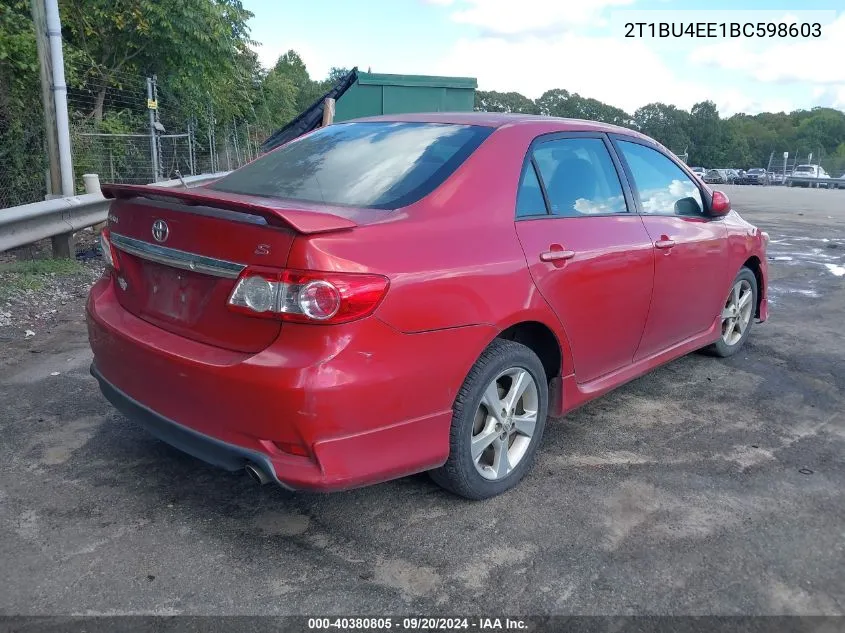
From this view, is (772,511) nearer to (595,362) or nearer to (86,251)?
(595,362)

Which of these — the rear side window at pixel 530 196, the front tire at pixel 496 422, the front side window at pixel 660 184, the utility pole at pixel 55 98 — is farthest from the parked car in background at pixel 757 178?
the front tire at pixel 496 422

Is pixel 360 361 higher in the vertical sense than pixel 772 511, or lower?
higher

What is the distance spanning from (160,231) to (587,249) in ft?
6.17

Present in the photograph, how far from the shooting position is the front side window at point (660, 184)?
408 cm

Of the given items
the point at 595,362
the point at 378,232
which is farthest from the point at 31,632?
the point at 595,362

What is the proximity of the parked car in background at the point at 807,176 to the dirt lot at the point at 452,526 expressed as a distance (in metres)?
46.5

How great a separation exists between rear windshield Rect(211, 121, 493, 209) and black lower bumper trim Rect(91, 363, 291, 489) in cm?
105

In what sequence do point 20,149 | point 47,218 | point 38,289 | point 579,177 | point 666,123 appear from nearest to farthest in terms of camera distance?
point 579,177 < point 38,289 < point 47,218 < point 20,149 < point 666,123

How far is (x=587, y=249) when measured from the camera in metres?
3.42

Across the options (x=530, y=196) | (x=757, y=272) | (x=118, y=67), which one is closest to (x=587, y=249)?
(x=530, y=196)

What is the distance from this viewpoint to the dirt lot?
2473mm

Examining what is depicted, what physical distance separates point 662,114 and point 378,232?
110 m

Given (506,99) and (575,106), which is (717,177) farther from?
(506,99)

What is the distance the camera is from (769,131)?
108750 millimetres
